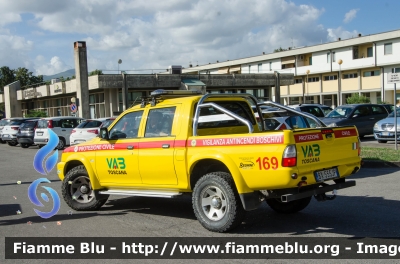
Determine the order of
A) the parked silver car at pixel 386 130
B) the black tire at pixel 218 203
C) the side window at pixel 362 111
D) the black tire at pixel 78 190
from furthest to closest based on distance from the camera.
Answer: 1. the side window at pixel 362 111
2. the parked silver car at pixel 386 130
3. the black tire at pixel 78 190
4. the black tire at pixel 218 203

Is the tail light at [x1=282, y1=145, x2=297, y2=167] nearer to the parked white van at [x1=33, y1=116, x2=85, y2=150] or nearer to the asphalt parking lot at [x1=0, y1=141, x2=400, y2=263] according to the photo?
the asphalt parking lot at [x1=0, y1=141, x2=400, y2=263]

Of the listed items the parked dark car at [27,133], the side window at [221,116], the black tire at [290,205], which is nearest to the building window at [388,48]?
the parked dark car at [27,133]

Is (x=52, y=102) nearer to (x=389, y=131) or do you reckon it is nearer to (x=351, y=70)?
(x=351, y=70)

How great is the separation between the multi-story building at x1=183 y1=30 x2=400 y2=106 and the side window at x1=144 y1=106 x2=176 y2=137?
3857 centimetres

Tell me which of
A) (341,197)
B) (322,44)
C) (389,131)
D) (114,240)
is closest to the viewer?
(114,240)

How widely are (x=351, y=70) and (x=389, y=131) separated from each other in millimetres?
38552

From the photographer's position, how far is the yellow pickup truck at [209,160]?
5.88 metres

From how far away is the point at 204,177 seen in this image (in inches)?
256

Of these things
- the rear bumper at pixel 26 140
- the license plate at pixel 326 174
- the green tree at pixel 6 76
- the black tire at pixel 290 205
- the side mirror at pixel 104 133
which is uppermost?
the green tree at pixel 6 76

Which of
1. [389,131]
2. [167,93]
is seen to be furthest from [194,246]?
[389,131]

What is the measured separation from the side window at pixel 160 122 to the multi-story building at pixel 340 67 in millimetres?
38566

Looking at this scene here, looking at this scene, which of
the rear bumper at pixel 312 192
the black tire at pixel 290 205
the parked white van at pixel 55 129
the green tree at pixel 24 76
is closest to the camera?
the rear bumper at pixel 312 192

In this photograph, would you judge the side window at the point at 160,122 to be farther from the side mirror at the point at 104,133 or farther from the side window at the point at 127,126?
the side mirror at the point at 104,133

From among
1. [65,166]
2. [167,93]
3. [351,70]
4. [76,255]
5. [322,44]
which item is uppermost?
[322,44]
